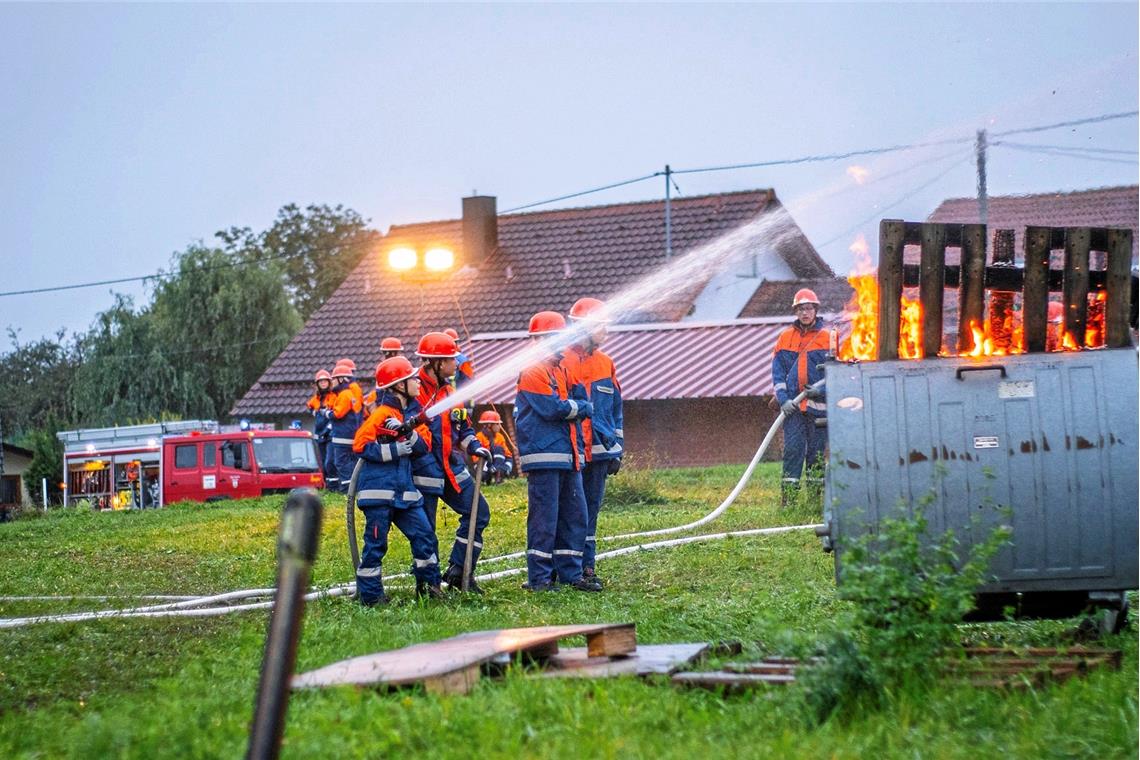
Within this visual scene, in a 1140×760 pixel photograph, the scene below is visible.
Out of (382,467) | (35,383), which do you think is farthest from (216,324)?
(382,467)

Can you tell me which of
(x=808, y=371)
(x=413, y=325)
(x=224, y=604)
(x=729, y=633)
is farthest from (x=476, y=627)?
(x=413, y=325)

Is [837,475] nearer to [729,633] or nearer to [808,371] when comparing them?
[729,633]

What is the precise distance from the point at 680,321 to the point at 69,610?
25338 mm

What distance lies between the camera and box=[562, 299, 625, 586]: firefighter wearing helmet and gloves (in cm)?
1142

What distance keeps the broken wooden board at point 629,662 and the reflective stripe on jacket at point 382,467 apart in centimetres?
293

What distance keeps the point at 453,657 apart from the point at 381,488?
11.9ft

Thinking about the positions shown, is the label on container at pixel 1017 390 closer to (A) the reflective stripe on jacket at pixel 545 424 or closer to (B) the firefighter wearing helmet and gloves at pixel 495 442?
(A) the reflective stripe on jacket at pixel 545 424

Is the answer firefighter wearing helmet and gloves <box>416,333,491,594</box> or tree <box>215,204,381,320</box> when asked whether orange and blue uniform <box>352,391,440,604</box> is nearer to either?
firefighter wearing helmet and gloves <box>416,333,491,594</box>

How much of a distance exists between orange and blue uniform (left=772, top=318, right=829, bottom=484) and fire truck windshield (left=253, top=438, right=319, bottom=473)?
16.6 m

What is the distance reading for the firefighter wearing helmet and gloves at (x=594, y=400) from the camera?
1142cm

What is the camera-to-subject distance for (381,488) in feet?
33.0

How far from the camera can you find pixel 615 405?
38.7 feet

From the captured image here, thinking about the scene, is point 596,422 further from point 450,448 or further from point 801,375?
point 801,375

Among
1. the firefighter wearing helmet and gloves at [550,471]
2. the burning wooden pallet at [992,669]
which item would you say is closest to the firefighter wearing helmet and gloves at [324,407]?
the firefighter wearing helmet and gloves at [550,471]
